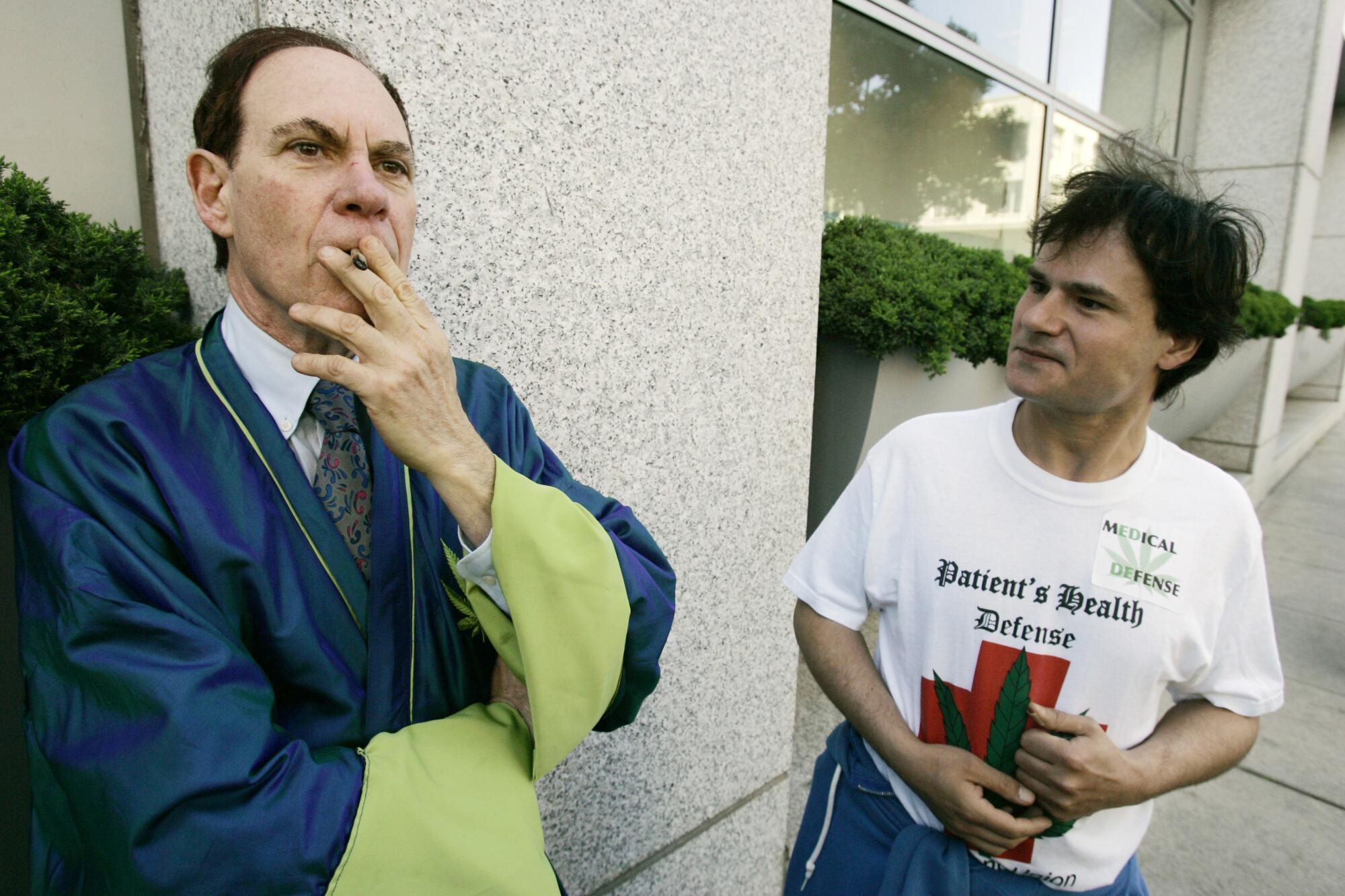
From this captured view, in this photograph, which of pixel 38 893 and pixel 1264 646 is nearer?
pixel 38 893

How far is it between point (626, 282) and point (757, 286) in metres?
0.51

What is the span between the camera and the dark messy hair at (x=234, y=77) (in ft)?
4.10

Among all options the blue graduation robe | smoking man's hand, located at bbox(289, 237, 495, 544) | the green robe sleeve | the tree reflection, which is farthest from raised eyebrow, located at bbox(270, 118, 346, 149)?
the tree reflection

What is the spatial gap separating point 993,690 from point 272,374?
4.46 feet

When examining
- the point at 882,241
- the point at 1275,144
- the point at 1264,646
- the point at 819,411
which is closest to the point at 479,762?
the point at 1264,646

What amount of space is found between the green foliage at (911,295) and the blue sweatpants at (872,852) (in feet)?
6.70

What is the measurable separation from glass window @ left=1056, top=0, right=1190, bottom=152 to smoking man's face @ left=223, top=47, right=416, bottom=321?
20.6 feet

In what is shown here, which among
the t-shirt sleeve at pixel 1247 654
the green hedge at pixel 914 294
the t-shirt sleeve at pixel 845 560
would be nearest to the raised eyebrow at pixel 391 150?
the t-shirt sleeve at pixel 845 560

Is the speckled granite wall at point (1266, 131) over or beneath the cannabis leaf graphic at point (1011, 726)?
over

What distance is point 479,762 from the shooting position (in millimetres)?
1163

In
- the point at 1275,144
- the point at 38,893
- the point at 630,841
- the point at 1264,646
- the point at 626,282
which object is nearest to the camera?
the point at 38,893

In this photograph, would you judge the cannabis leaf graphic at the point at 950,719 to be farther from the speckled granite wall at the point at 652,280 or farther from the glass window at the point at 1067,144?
the glass window at the point at 1067,144

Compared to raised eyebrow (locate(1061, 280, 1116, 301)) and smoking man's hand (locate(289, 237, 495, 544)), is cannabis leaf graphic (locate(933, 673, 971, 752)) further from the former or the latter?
smoking man's hand (locate(289, 237, 495, 544))

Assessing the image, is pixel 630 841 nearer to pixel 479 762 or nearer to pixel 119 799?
pixel 479 762
